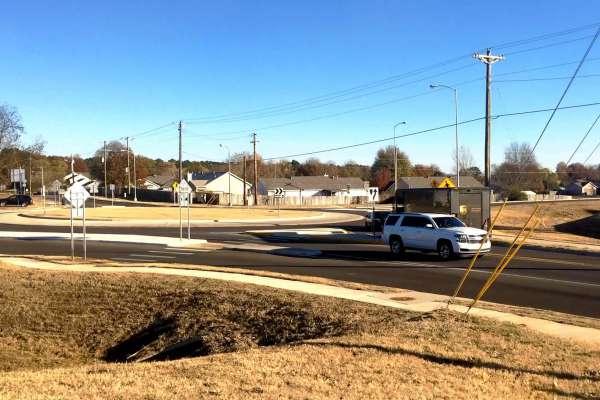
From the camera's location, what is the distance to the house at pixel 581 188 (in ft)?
514

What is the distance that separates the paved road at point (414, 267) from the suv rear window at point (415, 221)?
129 centimetres

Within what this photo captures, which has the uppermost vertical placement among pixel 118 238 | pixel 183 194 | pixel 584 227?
pixel 183 194

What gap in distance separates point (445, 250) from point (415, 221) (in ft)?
6.06

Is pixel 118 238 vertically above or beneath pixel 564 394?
beneath

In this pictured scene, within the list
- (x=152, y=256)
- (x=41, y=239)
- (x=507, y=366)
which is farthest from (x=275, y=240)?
(x=507, y=366)

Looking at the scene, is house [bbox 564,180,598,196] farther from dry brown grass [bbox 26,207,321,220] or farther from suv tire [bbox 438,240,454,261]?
suv tire [bbox 438,240,454,261]

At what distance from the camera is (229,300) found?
1310cm

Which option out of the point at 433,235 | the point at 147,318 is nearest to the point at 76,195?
the point at 147,318

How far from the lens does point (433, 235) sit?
73.4 ft

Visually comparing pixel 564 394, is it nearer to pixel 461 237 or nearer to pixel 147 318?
pixel 147 318

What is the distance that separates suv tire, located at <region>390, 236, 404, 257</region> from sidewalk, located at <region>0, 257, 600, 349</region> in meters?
8.94

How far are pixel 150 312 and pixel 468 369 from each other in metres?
8.60

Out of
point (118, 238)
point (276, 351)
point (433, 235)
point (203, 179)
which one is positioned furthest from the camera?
point (203, 179)

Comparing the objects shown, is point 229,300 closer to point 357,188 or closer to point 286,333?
point 286,333
